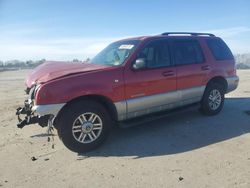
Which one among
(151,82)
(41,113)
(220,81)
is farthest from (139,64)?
(220,81)

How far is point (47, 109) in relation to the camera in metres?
5.05

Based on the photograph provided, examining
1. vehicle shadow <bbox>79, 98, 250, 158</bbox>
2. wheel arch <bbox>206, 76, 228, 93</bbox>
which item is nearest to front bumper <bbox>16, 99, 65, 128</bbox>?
vehicle shadow <bbox>79, 98, 250, 158</bbox>

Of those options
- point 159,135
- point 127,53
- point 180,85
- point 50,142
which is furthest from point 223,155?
point 50,142

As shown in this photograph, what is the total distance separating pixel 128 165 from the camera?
478 cm

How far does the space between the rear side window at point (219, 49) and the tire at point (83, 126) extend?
3414 millimetres

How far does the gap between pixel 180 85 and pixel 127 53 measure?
1.39 metres

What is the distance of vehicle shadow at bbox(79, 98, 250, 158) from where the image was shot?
540 cm

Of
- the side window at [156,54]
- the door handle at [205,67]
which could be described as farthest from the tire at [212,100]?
the side window at [156,54]

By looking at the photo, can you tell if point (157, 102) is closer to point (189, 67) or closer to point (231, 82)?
point (189, 67)

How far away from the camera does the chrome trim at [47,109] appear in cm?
502

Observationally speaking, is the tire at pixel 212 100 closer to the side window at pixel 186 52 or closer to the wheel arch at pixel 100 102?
the side window at pixel 186 52

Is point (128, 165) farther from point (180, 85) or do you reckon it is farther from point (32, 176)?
point (180, 85)

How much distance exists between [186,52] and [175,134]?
1917 mm

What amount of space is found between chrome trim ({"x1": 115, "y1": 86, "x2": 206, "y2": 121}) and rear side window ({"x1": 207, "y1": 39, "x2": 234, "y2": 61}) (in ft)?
3.18
